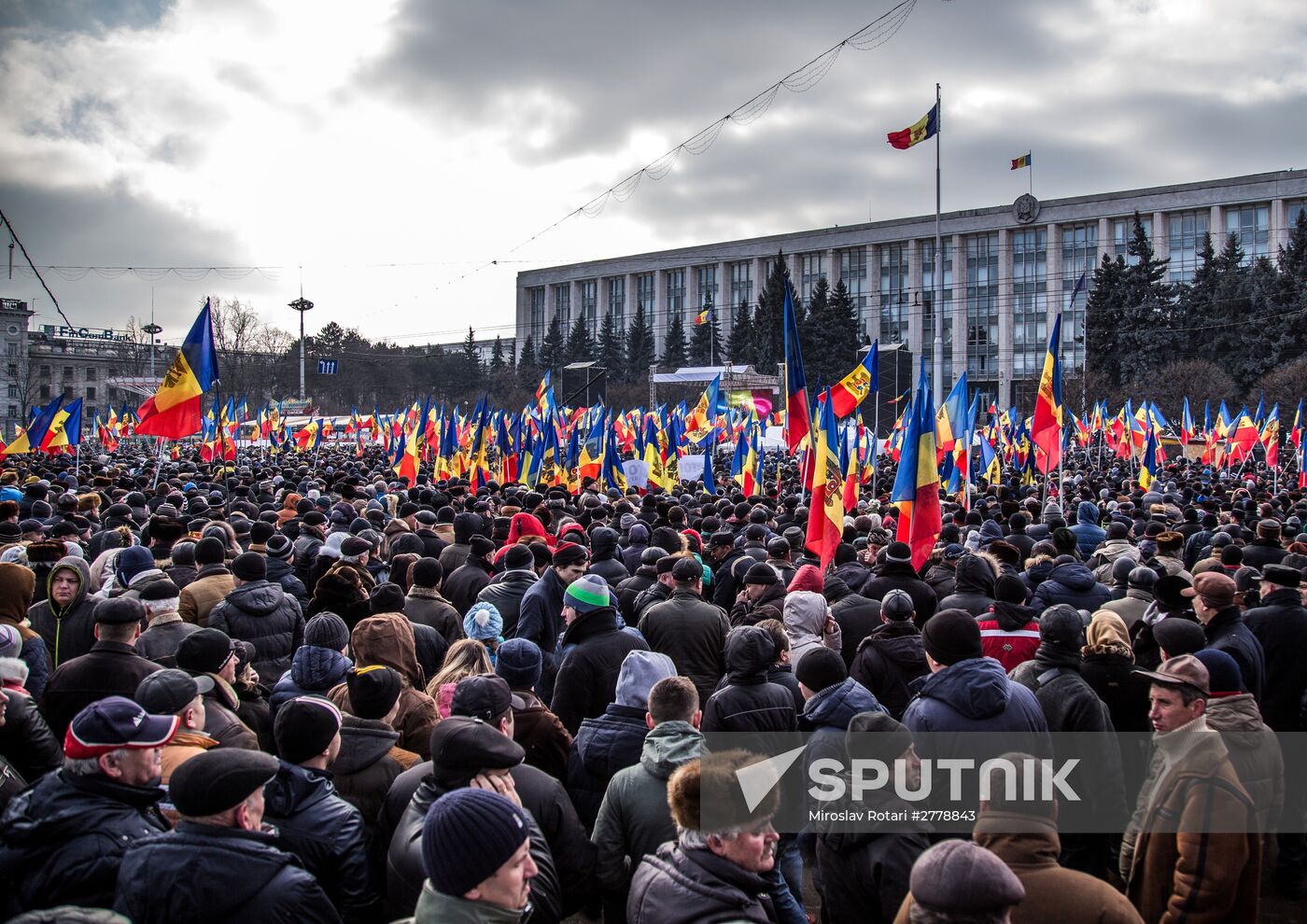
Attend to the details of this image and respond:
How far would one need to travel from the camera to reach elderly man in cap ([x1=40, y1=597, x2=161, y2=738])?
4.35 metres

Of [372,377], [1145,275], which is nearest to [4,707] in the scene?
[1145,275]

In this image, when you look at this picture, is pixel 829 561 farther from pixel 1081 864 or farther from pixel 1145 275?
pixel 1145 275

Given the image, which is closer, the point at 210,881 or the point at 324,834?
the point at 210,881

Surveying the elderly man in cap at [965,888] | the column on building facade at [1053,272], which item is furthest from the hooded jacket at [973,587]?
the column on building facade at [1053,272]

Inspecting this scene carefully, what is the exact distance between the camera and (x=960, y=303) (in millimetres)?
82875

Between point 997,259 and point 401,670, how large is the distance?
84.9 meters

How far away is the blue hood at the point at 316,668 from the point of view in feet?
14.1

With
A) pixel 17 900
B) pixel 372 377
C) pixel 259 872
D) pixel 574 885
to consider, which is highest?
pixel 372 377

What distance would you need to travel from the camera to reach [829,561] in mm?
7867

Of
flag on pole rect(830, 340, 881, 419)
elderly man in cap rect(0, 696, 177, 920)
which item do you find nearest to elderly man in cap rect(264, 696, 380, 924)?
elderly man in cap rect(0, 696, 177, 920)

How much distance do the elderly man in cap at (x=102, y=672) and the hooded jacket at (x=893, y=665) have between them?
11.8 feet

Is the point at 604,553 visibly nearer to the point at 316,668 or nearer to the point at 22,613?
the point at 316,668

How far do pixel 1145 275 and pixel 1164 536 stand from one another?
5642cm

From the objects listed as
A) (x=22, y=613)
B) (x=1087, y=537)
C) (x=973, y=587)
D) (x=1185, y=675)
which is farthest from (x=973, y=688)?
(x=1087, y=537)
